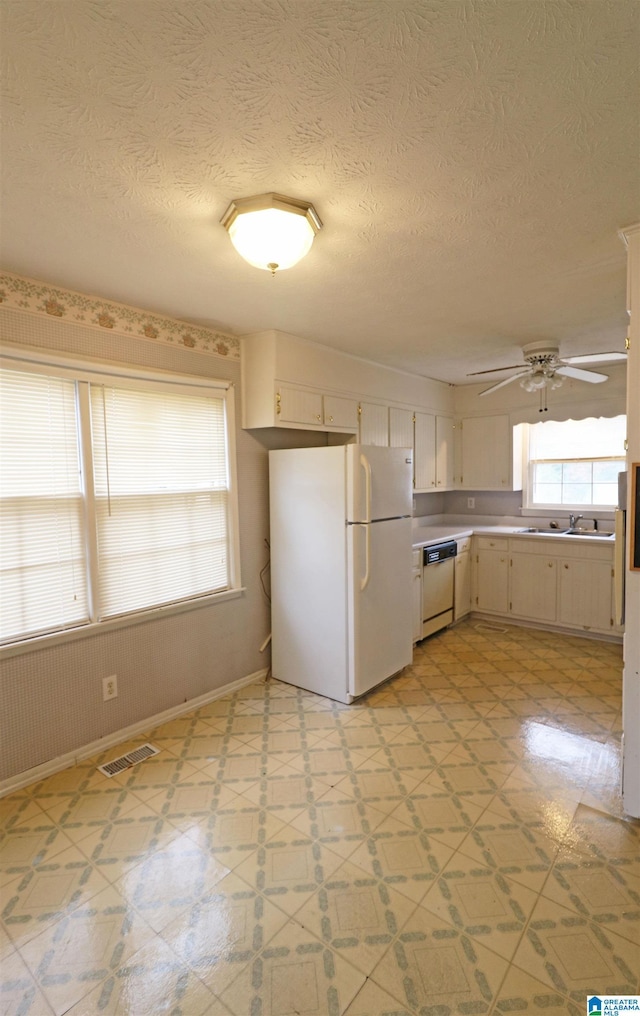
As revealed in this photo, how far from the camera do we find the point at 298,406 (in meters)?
3.22

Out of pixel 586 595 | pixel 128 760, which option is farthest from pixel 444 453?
pixel 128 760

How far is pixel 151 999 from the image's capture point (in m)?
1.35

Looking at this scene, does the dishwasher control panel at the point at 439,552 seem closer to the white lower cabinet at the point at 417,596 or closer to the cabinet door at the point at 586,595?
the white lower cabinet at the point at 417,596

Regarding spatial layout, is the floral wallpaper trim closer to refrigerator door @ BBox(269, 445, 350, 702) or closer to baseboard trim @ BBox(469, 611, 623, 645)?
refrigerator door @ BBox(269, 445, 350, 702)

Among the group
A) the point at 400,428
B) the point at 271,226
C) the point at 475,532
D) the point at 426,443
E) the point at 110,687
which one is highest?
the point at 271,226

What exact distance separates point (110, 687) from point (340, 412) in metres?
2.34

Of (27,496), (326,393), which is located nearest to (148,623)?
(27,496)

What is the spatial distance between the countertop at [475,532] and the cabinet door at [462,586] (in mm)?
245

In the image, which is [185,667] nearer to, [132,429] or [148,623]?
[148,623]

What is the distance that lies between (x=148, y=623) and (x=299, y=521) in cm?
114

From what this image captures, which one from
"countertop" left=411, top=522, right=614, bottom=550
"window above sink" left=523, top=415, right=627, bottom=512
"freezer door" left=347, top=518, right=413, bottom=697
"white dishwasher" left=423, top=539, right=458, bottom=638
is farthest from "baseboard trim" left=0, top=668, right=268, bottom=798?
"window above sink" left=523, top=415, right=627, bottom=512

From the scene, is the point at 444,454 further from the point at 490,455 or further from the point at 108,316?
the point at 108,316

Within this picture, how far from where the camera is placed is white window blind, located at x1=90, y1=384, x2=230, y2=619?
102 inches

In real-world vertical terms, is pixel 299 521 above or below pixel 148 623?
above
